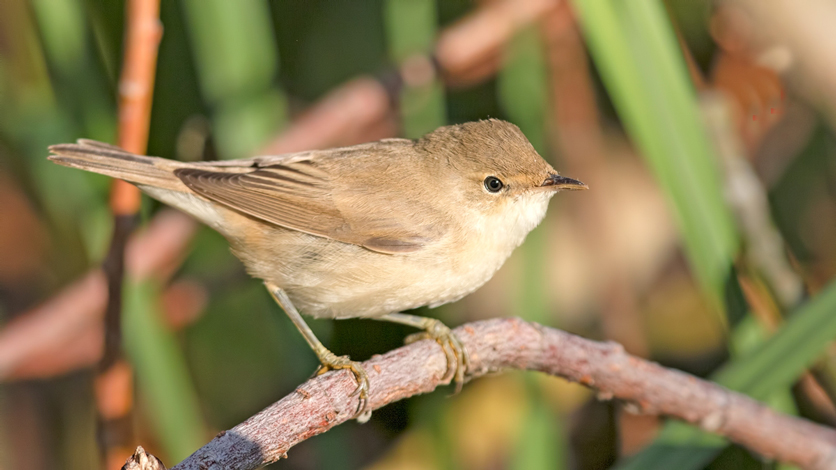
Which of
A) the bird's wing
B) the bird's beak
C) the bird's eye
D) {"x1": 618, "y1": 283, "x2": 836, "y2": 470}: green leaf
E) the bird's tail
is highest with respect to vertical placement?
the bird's tail

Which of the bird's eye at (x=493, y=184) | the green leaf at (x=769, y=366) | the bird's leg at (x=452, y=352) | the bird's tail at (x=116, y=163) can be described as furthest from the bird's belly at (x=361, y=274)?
the green leaf at (x=769, y=366)

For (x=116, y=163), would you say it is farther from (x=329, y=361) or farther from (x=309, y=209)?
(x=329, y=361)

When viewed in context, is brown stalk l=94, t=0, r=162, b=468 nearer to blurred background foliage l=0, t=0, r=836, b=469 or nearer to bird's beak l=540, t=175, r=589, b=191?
blurred background foliage l=0, t=0, r=836, b=469

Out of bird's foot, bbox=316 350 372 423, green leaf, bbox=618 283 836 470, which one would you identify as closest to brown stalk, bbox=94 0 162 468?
bird's foot, bbox=316 350 372 423

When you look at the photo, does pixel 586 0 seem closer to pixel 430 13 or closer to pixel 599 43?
pixel 599 43

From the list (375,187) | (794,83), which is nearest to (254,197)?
(375,187)

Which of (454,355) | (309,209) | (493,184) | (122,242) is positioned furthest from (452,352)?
(122,242)

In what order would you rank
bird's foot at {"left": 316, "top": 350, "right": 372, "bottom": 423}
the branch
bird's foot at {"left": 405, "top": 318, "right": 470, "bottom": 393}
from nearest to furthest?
bird's foot at {"left": 316, "top": 350, "right": 372, "bottom": 423} → the branch → bird's foot at {"left": 405, "top": 318, "right": 470, "bottom": 393}
